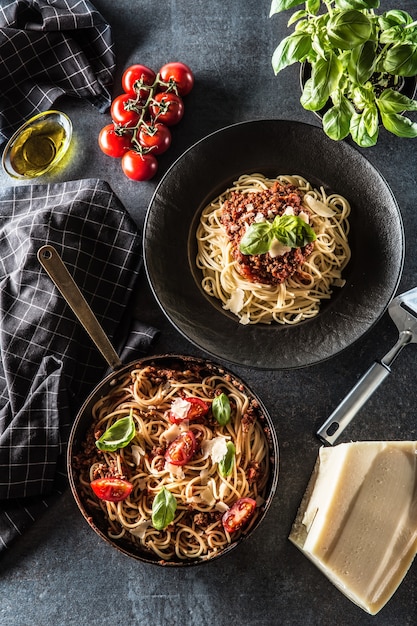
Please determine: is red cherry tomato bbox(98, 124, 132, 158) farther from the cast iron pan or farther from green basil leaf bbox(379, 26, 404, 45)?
green basil leaf bbox(379, 26, 404, 45)

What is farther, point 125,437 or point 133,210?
point 133,210

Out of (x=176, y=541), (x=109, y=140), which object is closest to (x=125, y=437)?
(x=176, y=541)

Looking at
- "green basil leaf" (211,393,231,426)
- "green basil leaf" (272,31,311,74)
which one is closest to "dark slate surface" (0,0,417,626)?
"green basil leaf" (211,393,231,426)

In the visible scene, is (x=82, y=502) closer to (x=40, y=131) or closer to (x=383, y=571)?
(x=383, y=571)

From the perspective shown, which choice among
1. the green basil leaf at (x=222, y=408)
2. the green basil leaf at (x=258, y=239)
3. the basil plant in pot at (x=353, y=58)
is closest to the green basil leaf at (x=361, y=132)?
the basil plant in pot at (x=353, y=58)

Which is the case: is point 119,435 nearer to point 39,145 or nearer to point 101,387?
point 101,387

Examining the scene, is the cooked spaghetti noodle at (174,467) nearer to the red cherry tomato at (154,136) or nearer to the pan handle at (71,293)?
the pan handle at (71,293)
